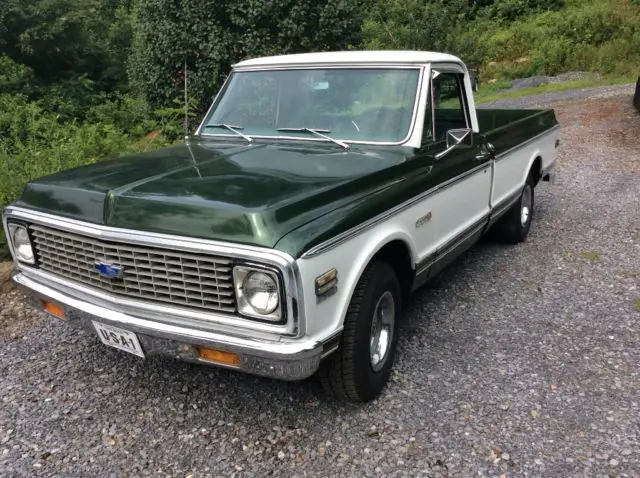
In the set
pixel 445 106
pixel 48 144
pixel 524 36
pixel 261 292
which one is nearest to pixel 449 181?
pixel 445 106

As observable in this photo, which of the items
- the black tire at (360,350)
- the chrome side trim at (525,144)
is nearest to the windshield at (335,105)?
the black tire at (360,350)

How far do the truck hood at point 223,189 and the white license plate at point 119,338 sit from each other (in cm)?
53

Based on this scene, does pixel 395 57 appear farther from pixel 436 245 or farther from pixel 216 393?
pixel 216 393

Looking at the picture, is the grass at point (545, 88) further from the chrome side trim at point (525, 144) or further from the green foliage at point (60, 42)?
the green foliage at point (60, 42)

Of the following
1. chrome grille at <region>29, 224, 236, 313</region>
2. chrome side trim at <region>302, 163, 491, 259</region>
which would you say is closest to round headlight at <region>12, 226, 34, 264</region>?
chrome grille at <region>29, 224, 236, 313</region>

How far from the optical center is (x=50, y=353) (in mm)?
3957

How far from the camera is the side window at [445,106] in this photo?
398cm

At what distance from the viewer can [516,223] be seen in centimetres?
584

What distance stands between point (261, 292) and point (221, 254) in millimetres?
242

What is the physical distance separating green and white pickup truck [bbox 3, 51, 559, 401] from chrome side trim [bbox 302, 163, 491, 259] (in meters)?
0.01

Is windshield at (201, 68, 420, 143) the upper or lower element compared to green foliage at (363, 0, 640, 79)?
upper

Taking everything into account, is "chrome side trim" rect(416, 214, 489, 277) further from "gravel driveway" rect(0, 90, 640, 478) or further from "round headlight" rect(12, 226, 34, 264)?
"round headlight" rect(12, 226, 34, 264)

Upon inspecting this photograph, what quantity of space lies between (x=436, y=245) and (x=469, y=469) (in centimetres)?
154

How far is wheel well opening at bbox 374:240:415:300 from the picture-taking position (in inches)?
135
